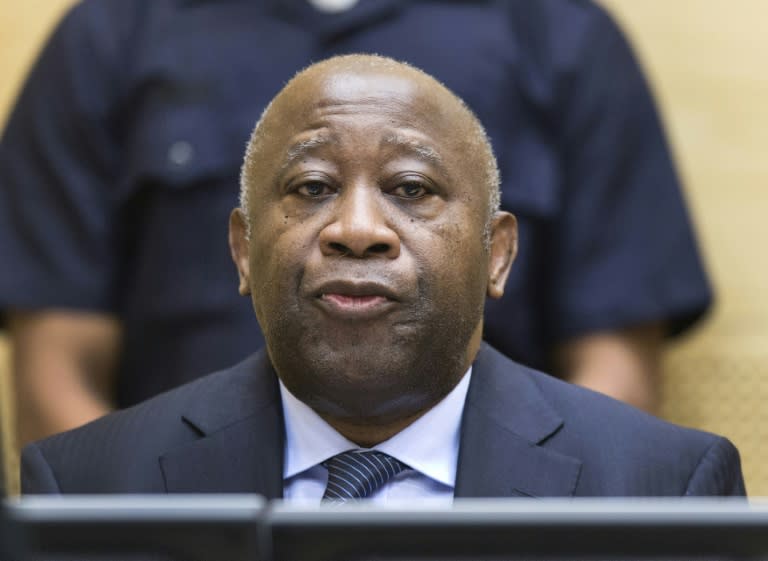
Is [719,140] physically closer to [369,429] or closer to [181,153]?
[181,153]

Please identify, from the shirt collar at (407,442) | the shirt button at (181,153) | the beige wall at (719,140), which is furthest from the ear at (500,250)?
the beige wall at (719,140)

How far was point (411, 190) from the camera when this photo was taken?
5.04ft

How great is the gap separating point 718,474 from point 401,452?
0.34 m

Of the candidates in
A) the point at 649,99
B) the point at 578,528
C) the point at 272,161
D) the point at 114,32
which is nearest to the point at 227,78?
the point at 114,32

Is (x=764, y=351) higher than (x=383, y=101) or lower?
lower

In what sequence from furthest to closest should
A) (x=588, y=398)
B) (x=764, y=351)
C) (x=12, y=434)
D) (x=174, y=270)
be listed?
1. (x=764, y=351)
2. (x=12, y=434)
3. (x=174, y=270)
4. (x=588, y=398)

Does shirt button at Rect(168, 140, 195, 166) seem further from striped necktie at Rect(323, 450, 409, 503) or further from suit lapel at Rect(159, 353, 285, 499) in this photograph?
striped necktie at Rect(323, 450, 409, 503)

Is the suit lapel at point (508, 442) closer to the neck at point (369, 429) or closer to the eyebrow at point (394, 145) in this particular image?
the neck at point (369, 429)

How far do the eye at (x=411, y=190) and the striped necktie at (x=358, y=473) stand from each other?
0.93 feet

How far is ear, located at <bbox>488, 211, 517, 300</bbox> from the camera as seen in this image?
5.53 ft

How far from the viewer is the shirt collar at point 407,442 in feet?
5.22

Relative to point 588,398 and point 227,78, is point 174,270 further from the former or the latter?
point 588,398

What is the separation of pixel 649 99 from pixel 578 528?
1.81 m

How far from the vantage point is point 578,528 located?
0.93 m
